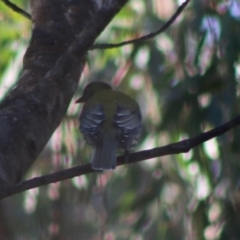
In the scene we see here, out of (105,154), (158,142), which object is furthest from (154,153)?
(158,142)

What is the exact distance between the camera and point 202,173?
4.36 metres

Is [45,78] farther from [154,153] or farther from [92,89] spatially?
[92,89]

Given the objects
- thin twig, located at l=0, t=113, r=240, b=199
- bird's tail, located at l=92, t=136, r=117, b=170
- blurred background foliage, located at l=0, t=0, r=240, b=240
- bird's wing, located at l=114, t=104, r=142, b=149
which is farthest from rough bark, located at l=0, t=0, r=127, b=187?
blurred background foliage, located at l=0, t=0, r=240, b=240

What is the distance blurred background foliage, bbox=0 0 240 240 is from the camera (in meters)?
4.19

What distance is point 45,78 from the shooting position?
105 inches

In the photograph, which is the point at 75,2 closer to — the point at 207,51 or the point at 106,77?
the point at 207,51

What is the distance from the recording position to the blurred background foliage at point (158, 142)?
4.19 metres

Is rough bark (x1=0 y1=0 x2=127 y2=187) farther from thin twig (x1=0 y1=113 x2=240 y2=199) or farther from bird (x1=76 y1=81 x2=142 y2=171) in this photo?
bird (x1=76 y1=81 x2=142 y2=171)

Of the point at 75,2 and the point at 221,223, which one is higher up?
the point at 75,2

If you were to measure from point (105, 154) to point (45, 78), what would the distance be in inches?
19.9

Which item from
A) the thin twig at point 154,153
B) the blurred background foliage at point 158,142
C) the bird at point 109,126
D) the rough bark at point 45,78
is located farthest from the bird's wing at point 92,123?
Result: the thin twig at point 154,153

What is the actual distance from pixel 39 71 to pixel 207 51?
1.94 m

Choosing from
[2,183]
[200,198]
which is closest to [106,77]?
[200,198]

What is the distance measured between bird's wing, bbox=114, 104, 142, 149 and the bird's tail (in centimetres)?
5
